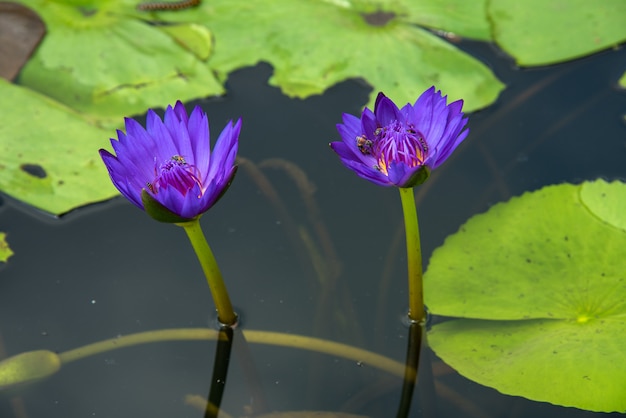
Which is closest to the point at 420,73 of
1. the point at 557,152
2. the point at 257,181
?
the point at 557,152

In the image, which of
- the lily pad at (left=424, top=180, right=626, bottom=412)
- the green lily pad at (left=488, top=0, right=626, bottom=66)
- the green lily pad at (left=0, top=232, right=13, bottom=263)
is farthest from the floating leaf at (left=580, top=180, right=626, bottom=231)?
the green lily pad at (left=0, top=232, right=13, bottom=263)

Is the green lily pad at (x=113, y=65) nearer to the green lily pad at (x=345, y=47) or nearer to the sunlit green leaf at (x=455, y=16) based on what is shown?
the green lily pad at (x=345, y=47)

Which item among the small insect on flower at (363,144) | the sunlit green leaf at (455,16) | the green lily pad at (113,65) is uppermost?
the small insect on flower at (363,144)

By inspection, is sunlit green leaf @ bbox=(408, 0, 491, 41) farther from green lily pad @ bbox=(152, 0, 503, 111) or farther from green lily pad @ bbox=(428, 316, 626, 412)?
green lily pad @ bbox=(428, 316, 626, 412)

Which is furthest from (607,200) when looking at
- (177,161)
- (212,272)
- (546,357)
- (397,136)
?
(177,161)

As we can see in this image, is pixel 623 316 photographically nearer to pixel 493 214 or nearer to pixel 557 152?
pixel 493 214

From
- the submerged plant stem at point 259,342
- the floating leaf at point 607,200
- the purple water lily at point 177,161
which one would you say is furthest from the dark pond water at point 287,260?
the purple water lily at point 177,161
